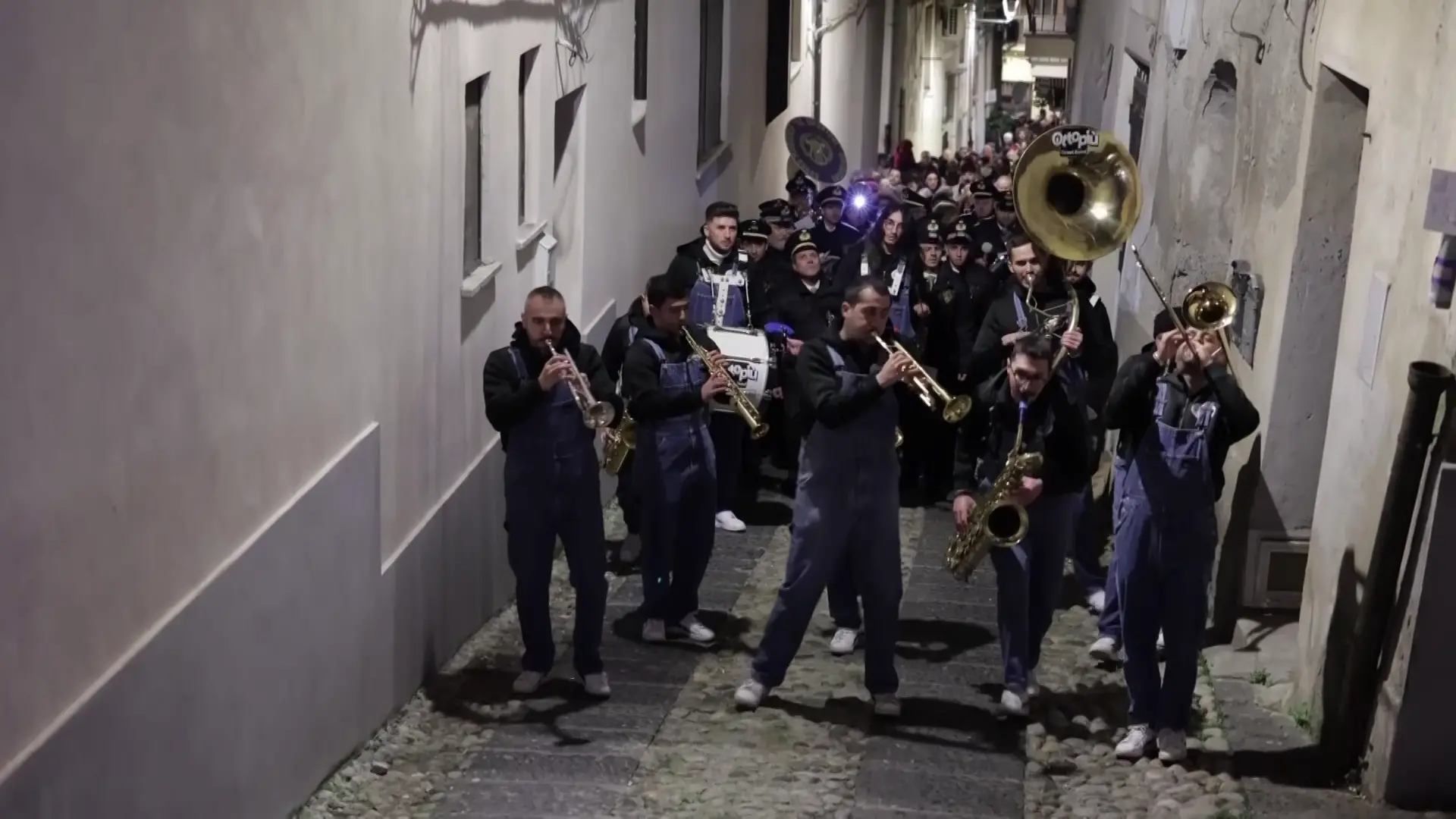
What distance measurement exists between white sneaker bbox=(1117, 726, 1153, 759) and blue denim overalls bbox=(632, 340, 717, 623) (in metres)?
2.41

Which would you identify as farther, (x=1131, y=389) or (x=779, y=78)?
(x=779, y=78)

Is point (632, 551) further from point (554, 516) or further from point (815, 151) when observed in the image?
point (815, 151)

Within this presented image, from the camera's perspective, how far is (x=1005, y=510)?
7.45m

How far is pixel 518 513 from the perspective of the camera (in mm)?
7766

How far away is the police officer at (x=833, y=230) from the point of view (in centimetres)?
1300

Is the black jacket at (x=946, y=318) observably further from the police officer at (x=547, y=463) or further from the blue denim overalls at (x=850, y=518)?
the police officer at (x=547, y=463)

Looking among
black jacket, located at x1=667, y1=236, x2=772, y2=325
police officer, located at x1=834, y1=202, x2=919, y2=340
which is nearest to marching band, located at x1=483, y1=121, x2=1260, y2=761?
black jacket, located at x1=667, y1=236, x2=772, y2=325

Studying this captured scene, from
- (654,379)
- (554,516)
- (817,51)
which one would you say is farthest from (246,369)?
(817,51)

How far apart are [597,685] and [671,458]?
1.22 meters

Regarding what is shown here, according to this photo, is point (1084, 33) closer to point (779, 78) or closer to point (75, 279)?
point (779, 78)

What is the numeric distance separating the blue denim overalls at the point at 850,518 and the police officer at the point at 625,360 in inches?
47.6

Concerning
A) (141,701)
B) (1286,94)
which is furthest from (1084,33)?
(141,701)

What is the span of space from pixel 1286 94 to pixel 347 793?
19.7 feet

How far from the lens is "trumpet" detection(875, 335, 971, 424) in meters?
7.26
